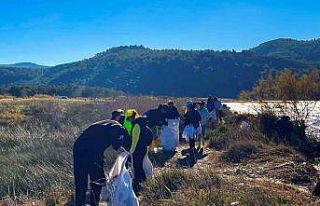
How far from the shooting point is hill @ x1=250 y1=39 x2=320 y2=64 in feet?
412

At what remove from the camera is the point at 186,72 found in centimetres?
10538

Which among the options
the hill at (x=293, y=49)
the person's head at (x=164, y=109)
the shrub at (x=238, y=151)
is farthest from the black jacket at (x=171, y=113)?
the hill at (x=293, y=49)

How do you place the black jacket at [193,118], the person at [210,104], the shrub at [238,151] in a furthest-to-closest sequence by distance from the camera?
the person at [210,104], the black jacket at [193,118], the shrub at [238,151]

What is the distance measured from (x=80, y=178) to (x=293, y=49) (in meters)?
139

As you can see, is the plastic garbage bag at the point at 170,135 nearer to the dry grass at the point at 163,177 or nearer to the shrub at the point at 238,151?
the dry grass at the point at 163,177

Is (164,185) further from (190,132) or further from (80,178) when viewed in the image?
(190,132)

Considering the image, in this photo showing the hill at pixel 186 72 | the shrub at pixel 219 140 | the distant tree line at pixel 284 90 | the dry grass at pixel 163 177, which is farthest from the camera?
the hill at pixel 186 72

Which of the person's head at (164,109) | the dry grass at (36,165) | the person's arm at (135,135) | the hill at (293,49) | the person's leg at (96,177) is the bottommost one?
the dry grass at (36,165)

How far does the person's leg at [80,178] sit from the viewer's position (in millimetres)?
8375

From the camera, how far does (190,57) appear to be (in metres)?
116

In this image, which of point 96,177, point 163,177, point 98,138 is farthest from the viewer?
point 163,177


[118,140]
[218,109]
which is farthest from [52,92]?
[118,140]

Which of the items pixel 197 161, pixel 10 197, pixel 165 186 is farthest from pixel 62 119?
pixel 165 186

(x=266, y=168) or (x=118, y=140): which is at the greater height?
(x=118, y=140)
